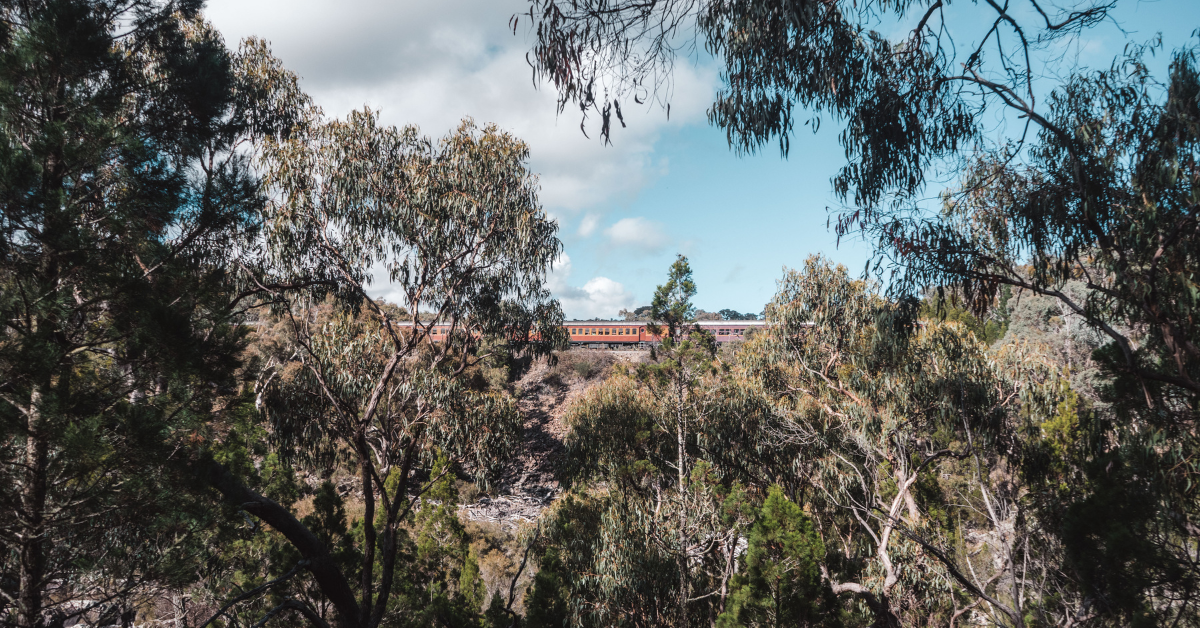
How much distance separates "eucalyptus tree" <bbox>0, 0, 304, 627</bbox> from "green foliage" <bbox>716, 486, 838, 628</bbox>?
13.1 ft

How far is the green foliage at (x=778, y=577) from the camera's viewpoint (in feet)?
16.3

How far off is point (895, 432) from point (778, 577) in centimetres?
348

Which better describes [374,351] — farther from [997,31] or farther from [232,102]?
[997,31]

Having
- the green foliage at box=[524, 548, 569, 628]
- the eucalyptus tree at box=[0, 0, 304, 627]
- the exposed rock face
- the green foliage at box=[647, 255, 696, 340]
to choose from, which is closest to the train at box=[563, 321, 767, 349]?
the exposed rock face

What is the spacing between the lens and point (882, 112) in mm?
3854

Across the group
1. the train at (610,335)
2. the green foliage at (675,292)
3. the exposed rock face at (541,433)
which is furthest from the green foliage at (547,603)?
the train at (610,335)

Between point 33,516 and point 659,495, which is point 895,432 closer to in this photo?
point 659,495

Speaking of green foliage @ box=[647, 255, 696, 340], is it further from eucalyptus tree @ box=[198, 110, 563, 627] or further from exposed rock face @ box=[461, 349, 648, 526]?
eucalyptus tree @ box=[198, 110, 563, 627]

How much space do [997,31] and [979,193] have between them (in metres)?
1.33

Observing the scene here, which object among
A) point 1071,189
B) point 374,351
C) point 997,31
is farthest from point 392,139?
point 1071,189

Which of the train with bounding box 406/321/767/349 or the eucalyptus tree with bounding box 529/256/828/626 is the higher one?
the train with bounding box 406/321/767/349

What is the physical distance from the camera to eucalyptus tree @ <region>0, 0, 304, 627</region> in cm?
212

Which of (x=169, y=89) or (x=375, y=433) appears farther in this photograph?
(x=375, y=433)

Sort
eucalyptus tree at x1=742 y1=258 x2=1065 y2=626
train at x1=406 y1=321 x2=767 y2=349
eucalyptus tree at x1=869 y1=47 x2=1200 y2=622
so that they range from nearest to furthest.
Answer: eucalyptus tree at x1=869 y1=47 x2=1200 y2=622
eucalyptus tree at x1=742 y1=258 x2=1065 y2=626
train at x1=406 y1=321 x2=767 y2=349
